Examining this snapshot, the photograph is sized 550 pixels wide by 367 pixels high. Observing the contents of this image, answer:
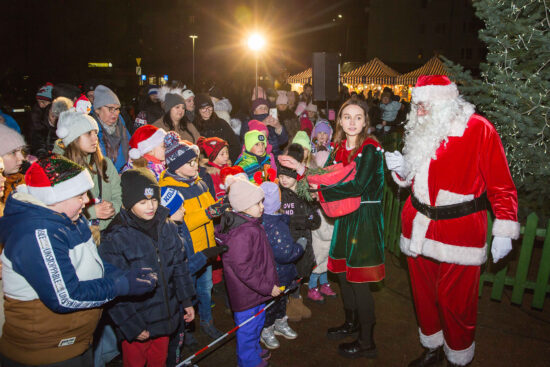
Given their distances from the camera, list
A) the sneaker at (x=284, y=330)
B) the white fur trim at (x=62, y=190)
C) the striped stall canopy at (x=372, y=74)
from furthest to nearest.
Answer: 1. the striped stall canopy at (x=372, y=74)
2. the sneaker at (x=284, y=330)
3. the white fur trim at (x=62, y=190)

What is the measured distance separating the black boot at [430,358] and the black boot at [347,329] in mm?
678

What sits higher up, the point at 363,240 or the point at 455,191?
the point at 455,191

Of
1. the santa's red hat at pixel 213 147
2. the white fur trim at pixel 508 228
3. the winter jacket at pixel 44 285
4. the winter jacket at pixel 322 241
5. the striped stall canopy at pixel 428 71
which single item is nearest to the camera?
the winter jacket at pixel 44 285

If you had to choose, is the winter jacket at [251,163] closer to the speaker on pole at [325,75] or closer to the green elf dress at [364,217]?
the green elf dress at [364,217]

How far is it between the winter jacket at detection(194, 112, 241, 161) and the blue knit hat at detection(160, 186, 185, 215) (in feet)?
9.46

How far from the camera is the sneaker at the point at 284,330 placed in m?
4.08

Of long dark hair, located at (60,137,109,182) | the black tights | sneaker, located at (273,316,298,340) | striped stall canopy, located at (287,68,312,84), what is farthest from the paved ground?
striped stall canopy, located at (287,68,312,84)

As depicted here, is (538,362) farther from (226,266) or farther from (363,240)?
(226,266)

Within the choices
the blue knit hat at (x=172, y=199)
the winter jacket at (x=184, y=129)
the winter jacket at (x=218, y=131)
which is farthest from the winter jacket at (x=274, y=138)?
the blue knit hat at (x=172, y=199)

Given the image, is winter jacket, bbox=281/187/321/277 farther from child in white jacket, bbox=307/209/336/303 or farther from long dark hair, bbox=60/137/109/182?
long dark hair, bbox=60/137/109/182

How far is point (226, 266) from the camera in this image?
3.37 meters

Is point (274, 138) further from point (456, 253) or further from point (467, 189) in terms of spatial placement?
point (456, 253)

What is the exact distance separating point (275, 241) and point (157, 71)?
171ft

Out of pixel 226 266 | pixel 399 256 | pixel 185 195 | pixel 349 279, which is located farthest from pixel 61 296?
pixel 399 256
